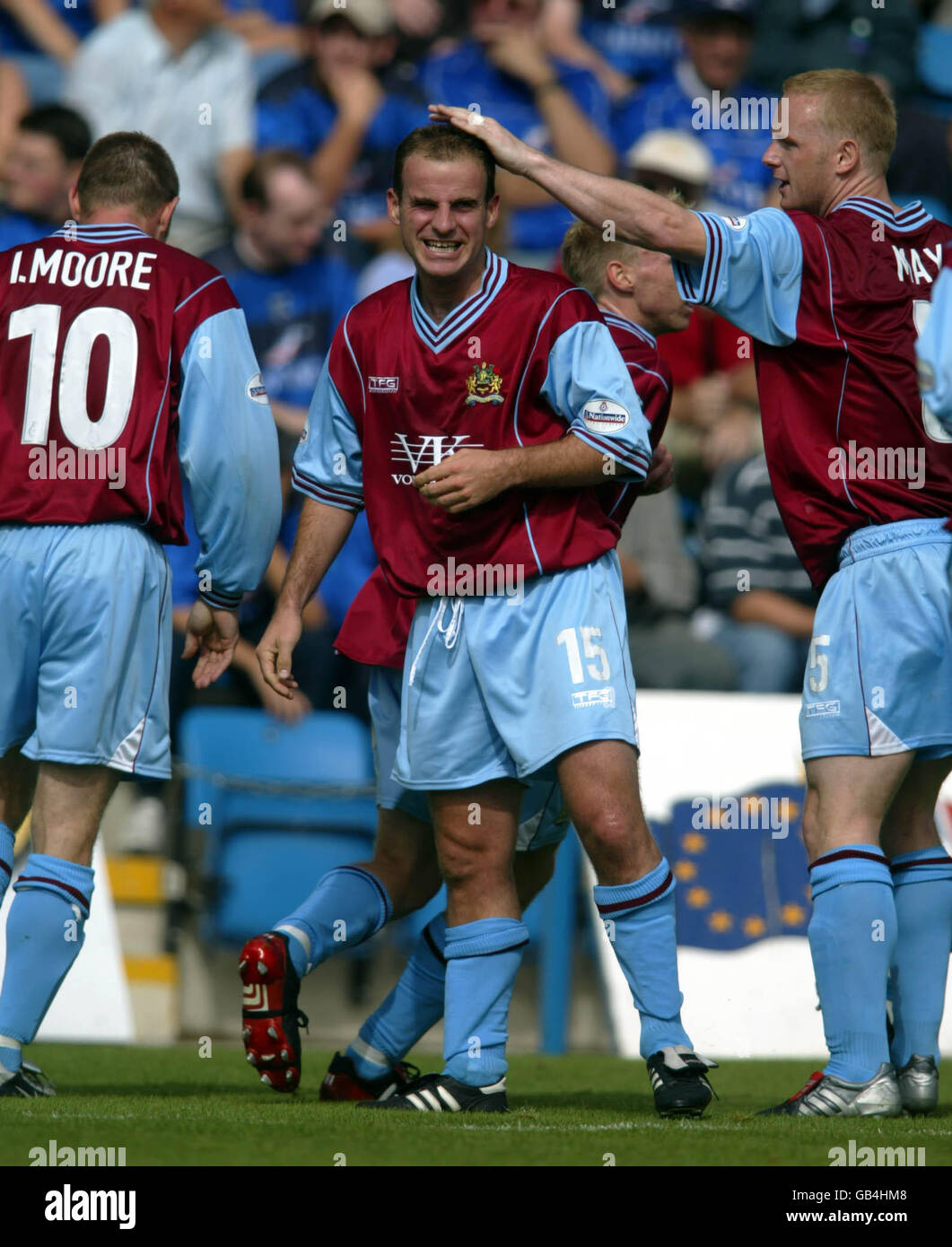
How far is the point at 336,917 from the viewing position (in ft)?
14.3

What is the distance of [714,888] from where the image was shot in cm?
691

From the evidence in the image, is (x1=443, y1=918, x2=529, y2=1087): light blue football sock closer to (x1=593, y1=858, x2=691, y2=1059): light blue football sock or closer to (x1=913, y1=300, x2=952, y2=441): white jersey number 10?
(x1=593, y1=858, x2=691, y2=1059): light blue football sock

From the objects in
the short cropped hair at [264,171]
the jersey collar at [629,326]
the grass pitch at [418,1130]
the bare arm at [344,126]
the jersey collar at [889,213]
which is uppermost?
the bare arm at [344,126]

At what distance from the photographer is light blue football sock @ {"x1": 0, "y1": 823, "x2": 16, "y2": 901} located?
4.32 m

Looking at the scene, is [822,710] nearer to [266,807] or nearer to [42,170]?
[266,807]

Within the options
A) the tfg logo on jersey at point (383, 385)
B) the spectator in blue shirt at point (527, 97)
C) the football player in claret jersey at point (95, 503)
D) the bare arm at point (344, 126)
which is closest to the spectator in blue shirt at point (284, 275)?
the bare arm at point (344, 126)

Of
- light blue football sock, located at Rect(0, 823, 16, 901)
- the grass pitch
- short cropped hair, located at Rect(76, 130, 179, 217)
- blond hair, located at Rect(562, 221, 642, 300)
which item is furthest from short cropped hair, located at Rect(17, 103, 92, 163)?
the grass pitch

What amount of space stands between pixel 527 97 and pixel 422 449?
590 centimetres

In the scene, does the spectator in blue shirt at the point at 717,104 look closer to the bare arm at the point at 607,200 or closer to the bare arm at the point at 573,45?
the bare arm at the point at 573,45

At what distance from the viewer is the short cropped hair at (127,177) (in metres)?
4.58

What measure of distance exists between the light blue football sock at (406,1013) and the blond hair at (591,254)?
1.86m

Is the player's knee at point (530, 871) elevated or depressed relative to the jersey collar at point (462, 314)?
depressed


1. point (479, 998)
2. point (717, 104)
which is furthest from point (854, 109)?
point (717, 104)

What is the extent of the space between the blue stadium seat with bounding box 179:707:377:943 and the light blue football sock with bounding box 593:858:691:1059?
351cm
